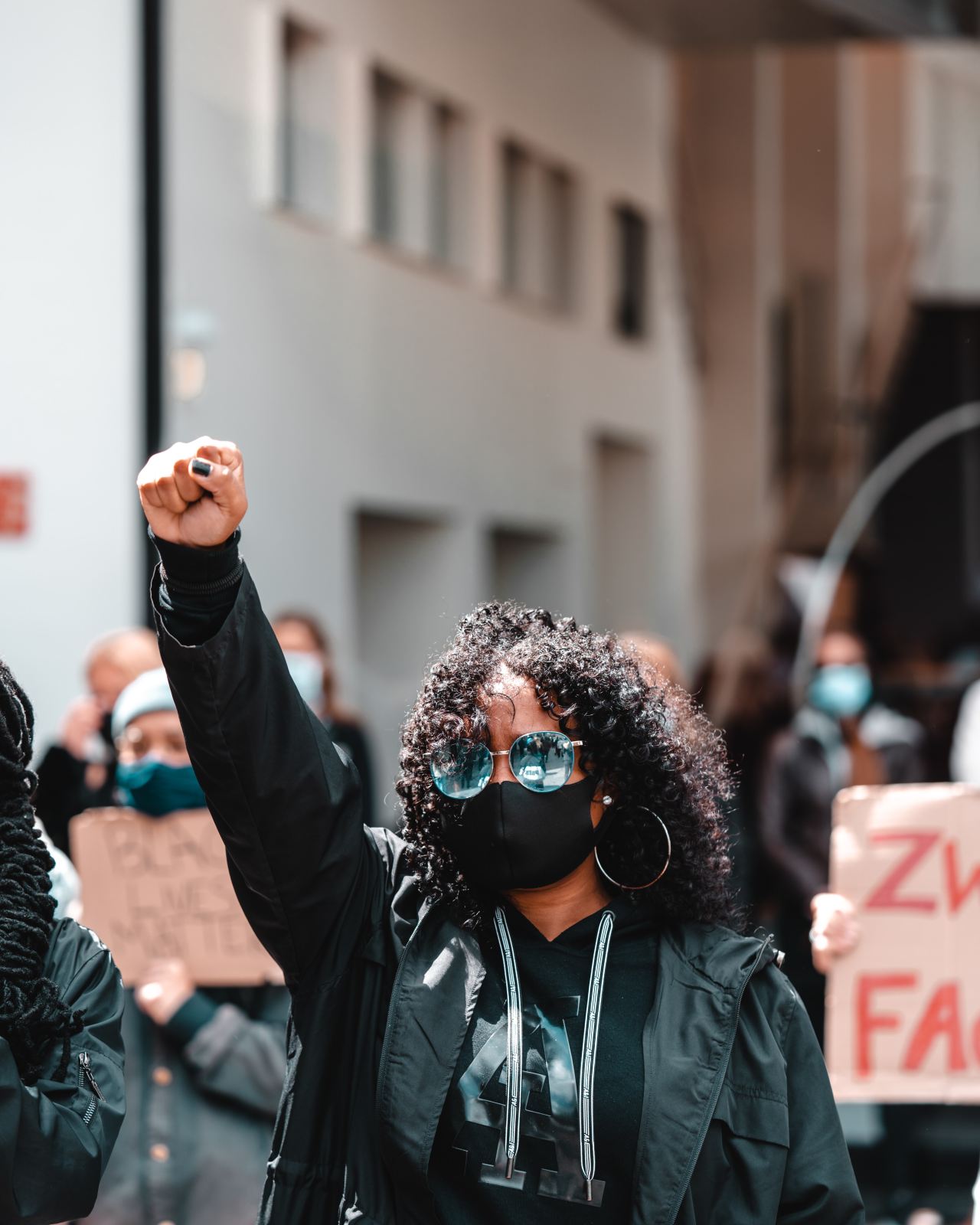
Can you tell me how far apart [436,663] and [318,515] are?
829 cm

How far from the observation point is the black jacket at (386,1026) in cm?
229

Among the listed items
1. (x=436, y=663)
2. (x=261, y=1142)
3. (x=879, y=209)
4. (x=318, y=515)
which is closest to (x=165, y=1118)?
(x=261, y=1142)

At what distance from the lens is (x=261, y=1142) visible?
12.0ft

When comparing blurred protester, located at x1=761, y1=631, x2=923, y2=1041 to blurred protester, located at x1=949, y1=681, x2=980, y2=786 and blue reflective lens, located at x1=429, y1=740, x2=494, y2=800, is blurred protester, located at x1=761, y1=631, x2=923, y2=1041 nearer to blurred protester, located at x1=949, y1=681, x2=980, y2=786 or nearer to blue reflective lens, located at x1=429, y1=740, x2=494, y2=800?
blurred protester, located at x1=949, y1=681, x2=980, y2=786

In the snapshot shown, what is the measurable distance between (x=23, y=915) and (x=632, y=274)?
1401cm

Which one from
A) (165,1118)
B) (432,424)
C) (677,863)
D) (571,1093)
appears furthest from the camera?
(432,424)

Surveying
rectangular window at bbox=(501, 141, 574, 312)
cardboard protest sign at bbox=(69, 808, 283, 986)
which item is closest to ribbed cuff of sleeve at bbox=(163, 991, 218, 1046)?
cardboard protest sign at bbox=(69, 808, 283, 986)

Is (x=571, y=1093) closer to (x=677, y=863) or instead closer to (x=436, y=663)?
(x=677, y=863)

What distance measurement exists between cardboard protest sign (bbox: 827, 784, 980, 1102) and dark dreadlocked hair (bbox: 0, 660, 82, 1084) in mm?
1825

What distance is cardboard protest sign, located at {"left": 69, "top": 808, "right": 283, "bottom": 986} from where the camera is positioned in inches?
156

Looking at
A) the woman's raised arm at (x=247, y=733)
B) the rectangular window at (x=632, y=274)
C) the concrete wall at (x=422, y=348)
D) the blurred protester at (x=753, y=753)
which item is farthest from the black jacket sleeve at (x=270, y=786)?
the rectangular window at (x=632, y=274)

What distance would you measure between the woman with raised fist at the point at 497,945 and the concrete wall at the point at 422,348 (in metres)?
6.43

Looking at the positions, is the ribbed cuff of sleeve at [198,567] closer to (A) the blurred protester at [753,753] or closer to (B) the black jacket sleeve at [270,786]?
(B) the black jacket sleeve at [270,786]

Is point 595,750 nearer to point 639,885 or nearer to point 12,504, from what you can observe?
point 639,885
